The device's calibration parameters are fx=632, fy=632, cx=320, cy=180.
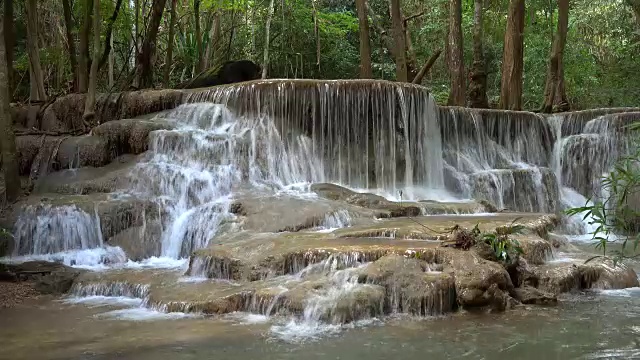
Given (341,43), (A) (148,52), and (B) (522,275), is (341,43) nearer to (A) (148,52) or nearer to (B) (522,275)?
(A) (148,52)

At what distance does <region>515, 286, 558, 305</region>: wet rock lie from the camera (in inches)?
270

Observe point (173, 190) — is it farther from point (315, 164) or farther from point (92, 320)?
point (92, 320)

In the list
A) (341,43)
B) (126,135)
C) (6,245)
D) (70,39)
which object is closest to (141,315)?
(6,245)

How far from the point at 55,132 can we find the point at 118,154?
2.10 m

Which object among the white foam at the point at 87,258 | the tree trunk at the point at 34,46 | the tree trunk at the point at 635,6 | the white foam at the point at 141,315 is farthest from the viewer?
the tree trunk at the point at 34,46

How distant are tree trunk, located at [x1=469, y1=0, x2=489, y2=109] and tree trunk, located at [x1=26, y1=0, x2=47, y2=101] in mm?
11103

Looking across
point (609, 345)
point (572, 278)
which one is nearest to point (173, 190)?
point (572, 278)

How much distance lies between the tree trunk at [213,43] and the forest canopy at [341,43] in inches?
1.6

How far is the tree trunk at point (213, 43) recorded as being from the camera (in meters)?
20.9

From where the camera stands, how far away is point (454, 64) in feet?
55.9

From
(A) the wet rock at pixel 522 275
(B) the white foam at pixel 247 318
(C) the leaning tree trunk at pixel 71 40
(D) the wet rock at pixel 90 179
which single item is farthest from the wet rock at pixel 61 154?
(A) the wet rock at pixel 522 275

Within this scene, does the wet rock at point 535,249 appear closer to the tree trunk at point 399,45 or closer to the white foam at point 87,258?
the white foam at point 87,258

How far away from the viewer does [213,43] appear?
2217cm

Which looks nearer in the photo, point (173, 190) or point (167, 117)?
point (173, 190)
